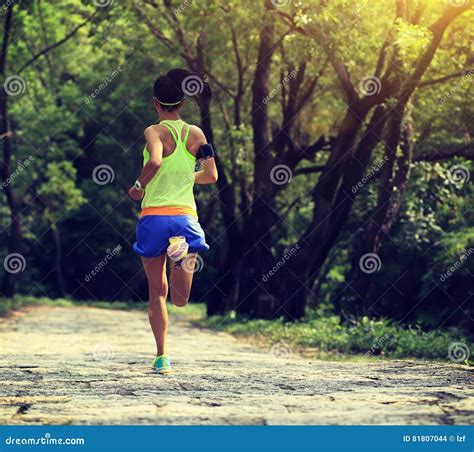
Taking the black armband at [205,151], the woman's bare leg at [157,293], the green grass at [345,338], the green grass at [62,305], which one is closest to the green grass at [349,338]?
the green grass at [345,338]

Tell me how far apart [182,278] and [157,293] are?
0.25m

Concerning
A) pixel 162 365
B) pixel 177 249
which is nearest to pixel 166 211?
pixel 177 249

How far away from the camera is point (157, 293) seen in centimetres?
805

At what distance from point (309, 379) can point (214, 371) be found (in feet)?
3.75

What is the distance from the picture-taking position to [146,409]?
598 cm

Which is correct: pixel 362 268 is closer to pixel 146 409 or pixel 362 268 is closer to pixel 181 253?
pixel 181 253

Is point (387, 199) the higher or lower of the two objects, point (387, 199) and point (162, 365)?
the higher

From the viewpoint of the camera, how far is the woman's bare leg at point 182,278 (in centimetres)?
790

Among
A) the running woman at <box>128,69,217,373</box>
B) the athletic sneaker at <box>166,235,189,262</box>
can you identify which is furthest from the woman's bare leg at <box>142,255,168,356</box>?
the athletic sneaker at <box>166,235,189,262</box>

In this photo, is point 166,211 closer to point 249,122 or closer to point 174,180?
point 174,180

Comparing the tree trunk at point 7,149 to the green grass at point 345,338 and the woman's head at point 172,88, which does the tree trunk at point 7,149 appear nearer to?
the green grass at point 345,338

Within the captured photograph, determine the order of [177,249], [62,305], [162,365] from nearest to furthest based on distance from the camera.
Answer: [177,249] < [162,365] < [62,305]

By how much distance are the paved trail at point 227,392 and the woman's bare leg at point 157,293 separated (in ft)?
1.19
